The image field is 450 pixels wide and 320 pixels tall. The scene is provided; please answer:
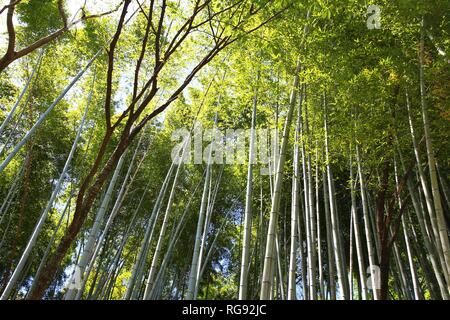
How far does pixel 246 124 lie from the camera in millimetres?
6879

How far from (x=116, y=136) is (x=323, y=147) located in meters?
4.64

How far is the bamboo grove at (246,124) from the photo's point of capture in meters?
2.28

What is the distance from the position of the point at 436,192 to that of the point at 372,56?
1.83 metres

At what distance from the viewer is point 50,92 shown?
22.6ft

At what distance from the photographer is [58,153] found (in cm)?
829

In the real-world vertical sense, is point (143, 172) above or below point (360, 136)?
above

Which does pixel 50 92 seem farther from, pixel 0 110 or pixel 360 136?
pixel 360 136

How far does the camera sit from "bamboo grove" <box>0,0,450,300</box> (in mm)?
2279

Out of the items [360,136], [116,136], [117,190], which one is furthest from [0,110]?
[360,136]

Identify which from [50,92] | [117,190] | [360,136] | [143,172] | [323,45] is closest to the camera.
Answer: [323,45]

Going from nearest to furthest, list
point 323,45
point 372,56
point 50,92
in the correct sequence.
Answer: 1. point 323,45
2. point 372,56
3. point 50,92

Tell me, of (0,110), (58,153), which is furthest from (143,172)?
(0,110)
